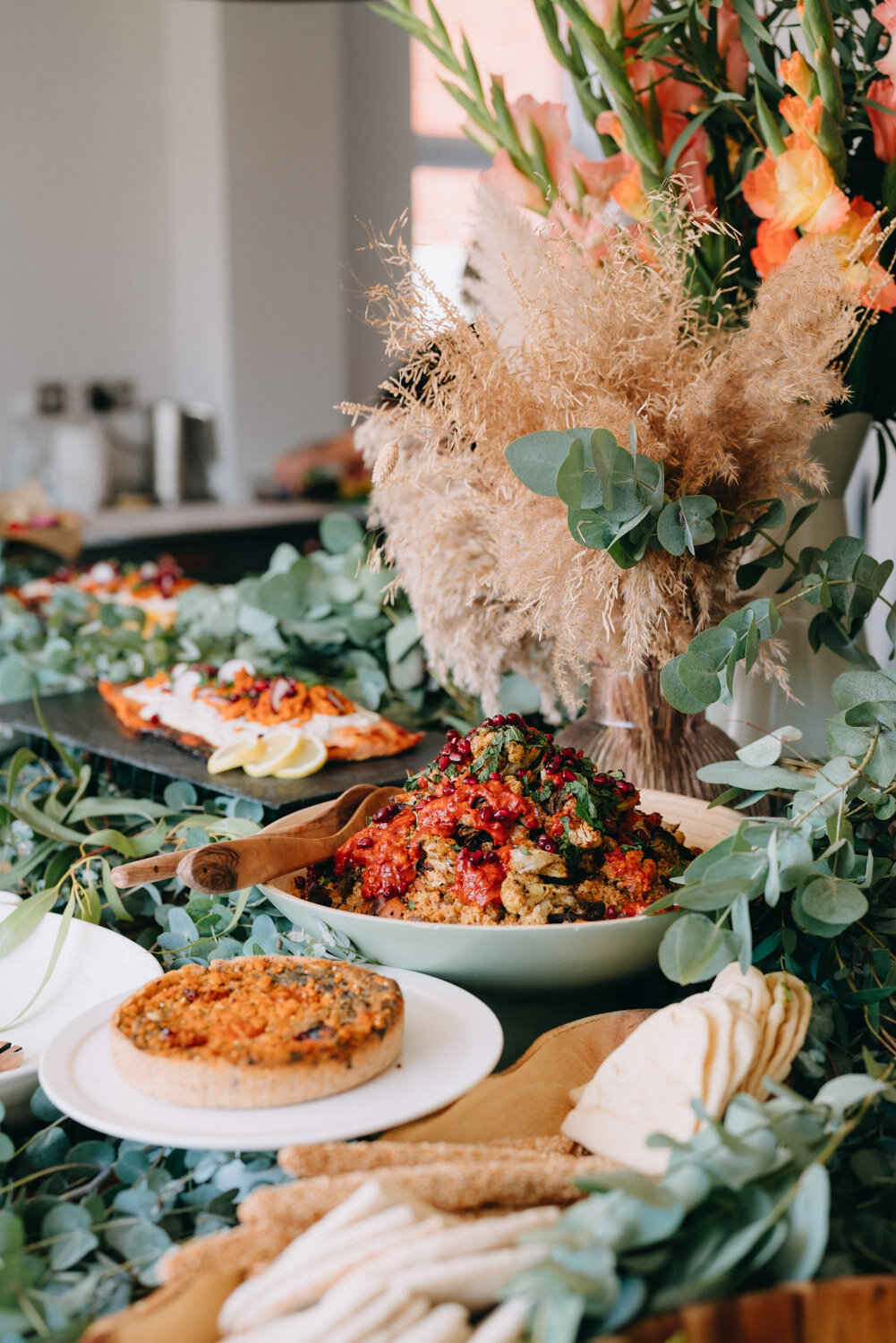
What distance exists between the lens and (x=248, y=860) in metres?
0.75

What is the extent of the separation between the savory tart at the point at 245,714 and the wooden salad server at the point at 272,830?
27 cm

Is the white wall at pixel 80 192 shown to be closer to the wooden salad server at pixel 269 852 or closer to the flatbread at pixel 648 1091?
the wooden salad server at pixel 269 852

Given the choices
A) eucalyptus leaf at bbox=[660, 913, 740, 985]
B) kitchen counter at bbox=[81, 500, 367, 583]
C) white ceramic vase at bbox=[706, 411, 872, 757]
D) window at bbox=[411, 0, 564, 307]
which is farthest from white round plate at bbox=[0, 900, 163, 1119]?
window at bbox=[411, 0, 564, 307]

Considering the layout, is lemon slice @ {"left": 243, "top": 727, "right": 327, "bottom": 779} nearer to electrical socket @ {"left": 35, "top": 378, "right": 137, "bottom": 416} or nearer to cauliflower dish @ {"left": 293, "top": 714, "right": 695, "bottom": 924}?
cauliflower dish @ {"left": 293, "top": 714, "right": 695, "bottom": 924}

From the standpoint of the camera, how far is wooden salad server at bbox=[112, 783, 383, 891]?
716mm

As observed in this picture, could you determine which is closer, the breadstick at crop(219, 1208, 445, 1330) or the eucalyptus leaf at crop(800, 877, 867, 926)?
the breadstick at crop(219, 1208, 445, 1330)

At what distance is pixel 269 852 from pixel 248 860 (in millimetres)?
25

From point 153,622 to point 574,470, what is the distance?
122 centimetres

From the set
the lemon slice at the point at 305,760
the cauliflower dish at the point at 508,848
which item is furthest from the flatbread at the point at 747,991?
the lemon slice at the point at 305,760

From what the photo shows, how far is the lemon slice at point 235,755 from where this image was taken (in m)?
1.15

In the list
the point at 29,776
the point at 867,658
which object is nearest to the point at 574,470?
the point at 867,658

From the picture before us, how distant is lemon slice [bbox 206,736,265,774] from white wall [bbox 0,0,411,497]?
4039 millimetres

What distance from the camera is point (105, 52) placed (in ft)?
16.3

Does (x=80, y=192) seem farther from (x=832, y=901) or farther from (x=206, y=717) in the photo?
(x=832, y=901)
